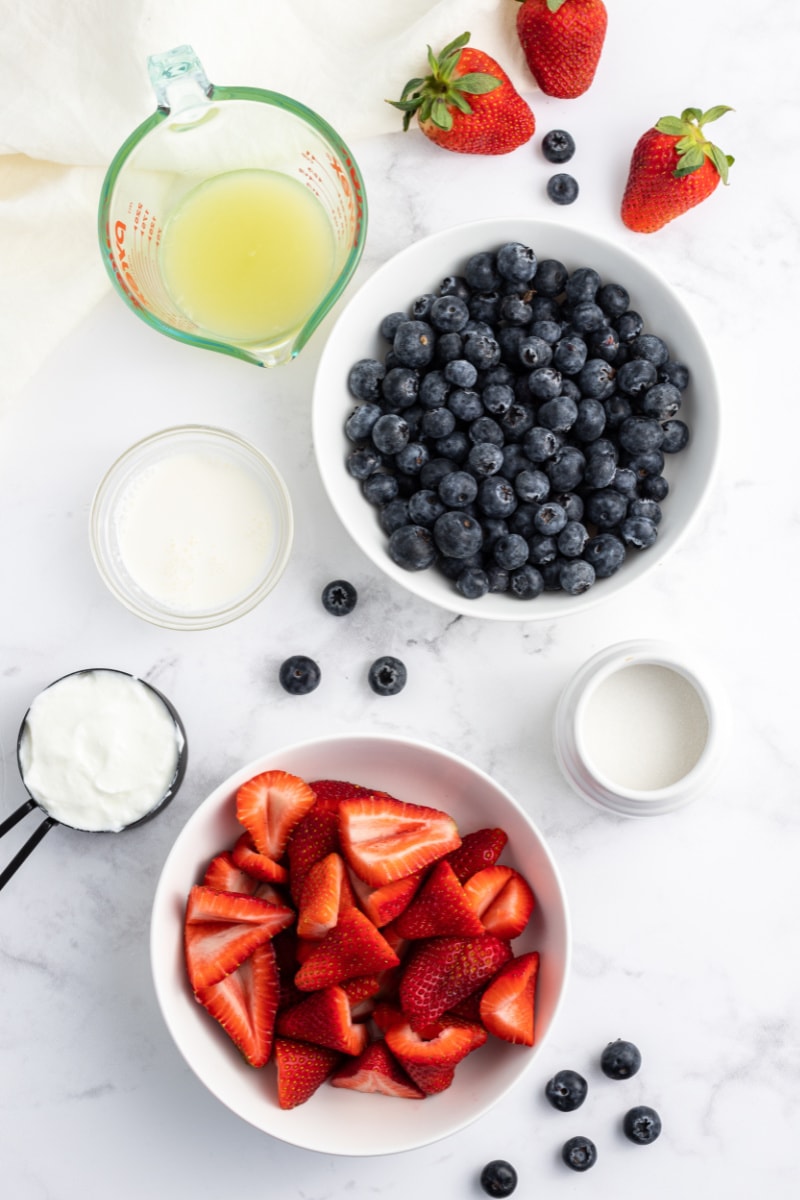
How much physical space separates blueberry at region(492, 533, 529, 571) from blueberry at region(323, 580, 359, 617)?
0.26 metres

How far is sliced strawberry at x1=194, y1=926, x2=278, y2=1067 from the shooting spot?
1.43 meters

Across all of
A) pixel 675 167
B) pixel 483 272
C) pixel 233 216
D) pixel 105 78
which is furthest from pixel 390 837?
pixel 105 78

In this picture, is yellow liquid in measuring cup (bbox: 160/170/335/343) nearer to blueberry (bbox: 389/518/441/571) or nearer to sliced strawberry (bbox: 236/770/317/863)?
blueberry (bbox: 389/518/441/571)

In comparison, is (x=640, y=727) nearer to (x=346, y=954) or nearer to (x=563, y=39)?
(x=346, y=954)

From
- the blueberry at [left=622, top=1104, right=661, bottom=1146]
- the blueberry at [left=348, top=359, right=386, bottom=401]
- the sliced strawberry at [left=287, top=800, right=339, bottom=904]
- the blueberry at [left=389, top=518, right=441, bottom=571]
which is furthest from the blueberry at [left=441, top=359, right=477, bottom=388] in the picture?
the blueberry at [left=622, top=1104, right=661, bottom=1146]

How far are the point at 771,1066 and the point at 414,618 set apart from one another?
927mm

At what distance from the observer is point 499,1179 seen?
5.25 feet

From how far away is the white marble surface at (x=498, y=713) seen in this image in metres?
1.64

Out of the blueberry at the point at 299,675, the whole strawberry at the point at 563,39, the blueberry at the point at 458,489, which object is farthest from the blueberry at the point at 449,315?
the blueberry at the point at 299,675

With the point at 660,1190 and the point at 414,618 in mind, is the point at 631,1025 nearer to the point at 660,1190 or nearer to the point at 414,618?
the point at 660,1190

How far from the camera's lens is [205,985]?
1.43 m

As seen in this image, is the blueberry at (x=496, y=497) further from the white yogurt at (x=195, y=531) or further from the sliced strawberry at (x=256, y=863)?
the sliced strawberry at (x=256, y=863)

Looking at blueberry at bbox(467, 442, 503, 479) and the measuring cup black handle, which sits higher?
blueberry at bbox(467, 442, 503, 479)

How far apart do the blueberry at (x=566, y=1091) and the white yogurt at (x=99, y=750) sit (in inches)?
30.0
